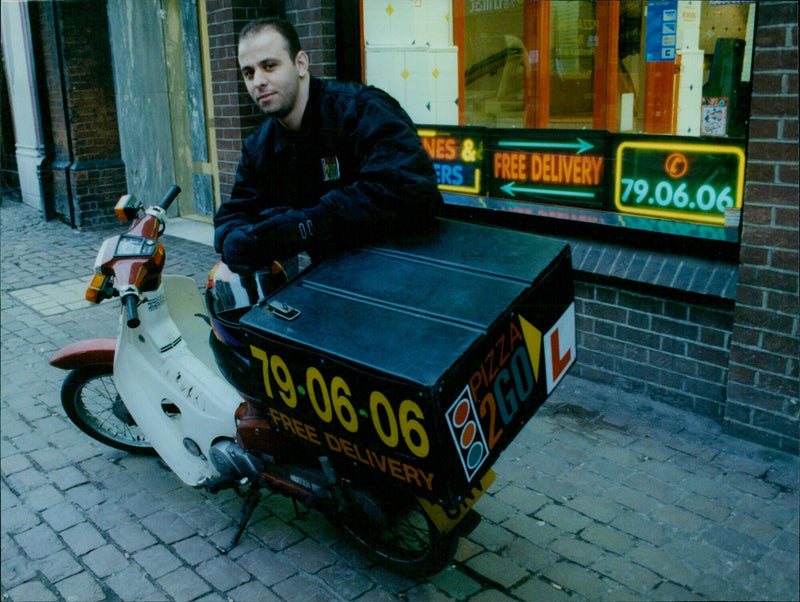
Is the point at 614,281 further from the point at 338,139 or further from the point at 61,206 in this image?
the point at 61,206

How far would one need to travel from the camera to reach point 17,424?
15.3 ft

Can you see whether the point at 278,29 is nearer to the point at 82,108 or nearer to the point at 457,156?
the point at 457,156

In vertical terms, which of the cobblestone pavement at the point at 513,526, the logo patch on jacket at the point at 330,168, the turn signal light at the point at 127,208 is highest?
the logo patch on jacket at the point at 330,168

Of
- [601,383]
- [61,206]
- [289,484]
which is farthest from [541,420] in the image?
[61,206]

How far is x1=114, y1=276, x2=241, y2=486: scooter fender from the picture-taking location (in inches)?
140

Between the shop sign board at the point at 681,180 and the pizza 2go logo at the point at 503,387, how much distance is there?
1907mm

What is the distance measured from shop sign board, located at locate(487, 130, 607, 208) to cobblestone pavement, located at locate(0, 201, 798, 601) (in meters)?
1.26

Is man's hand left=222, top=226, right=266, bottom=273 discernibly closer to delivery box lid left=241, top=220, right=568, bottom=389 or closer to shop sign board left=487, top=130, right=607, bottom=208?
delivery box lid left=241, top=220, right=568, bottom=389

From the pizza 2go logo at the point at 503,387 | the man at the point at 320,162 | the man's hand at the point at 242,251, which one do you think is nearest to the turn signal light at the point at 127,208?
the man at the point at 320,162

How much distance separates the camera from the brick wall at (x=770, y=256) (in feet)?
12.1

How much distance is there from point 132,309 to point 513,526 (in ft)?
6.07

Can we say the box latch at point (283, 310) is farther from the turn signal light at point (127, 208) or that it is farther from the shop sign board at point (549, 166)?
the shop sign board at point (549, 166)

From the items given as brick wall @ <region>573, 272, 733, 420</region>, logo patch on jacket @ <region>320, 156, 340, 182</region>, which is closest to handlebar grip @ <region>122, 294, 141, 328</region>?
logo patch on jacket @ <region>320, 156, 340, 182</region>

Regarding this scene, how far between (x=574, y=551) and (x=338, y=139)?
6.27 feet
